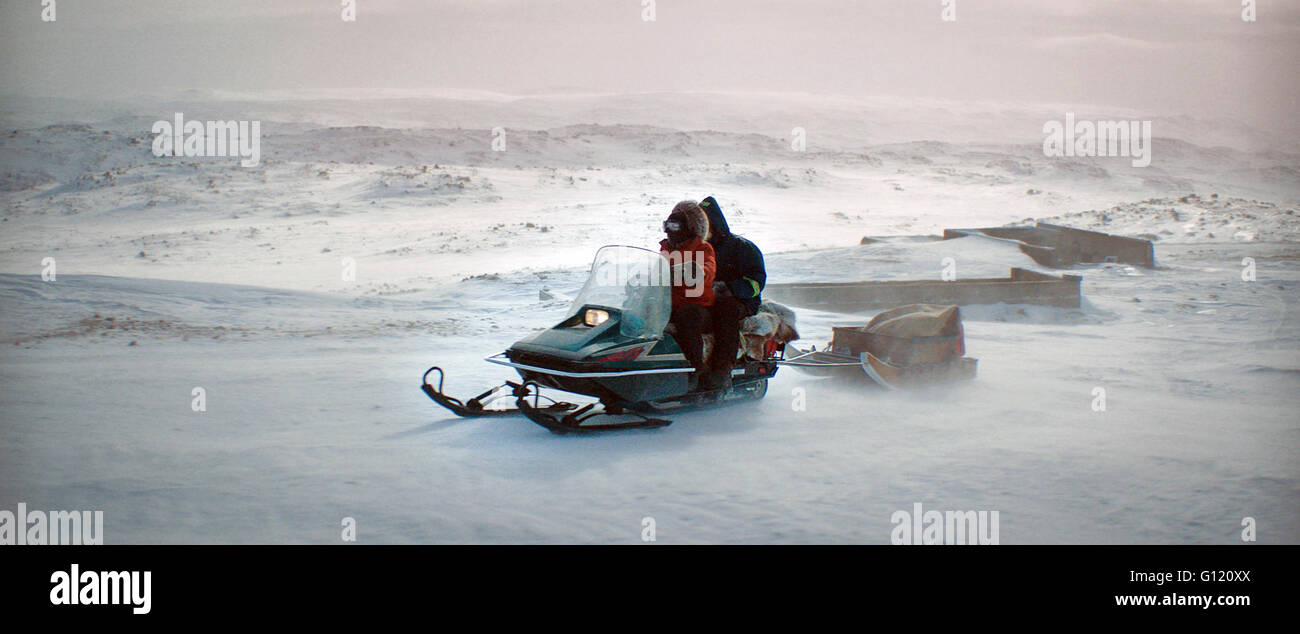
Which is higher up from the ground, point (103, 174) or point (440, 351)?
point (103, 174)

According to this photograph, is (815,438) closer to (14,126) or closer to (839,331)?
(839,331)

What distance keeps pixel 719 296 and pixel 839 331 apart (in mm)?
2096

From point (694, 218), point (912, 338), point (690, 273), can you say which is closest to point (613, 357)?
point (690, 273)

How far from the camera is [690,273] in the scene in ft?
21.7

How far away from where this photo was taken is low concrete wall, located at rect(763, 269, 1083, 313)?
41.0ft

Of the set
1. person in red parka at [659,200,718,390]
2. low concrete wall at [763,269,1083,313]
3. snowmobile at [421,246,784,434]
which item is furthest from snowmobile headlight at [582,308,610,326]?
low concrete wall at [763,269,1083,313]

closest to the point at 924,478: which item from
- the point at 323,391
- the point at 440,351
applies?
the point at 323,391

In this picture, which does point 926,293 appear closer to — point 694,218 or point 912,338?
point 912,338

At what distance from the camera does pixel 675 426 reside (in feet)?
22.5

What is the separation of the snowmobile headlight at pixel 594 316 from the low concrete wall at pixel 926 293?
632cm

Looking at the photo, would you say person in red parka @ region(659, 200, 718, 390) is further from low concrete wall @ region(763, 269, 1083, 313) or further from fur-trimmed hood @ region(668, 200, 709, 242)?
low concrete wall @ region(763, 269, 1083, 313)

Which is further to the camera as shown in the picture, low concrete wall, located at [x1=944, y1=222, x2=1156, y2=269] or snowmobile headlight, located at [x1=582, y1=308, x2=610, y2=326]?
low concrete wall, located at [x1=944, y1=222, x2=1156, y2=269]

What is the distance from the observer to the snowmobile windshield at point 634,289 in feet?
21.3

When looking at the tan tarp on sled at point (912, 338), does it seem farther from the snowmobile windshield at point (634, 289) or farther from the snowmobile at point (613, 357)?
the snowmobile windshield at point (634, 289)
